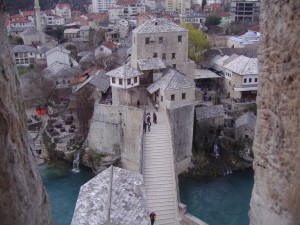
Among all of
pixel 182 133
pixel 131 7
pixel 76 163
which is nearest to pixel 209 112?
pixel 182 133

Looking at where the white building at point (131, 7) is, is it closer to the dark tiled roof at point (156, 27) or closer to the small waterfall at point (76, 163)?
the dark tiled roof at point (156, 27)

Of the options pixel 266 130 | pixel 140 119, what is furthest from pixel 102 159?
pixel 266 130

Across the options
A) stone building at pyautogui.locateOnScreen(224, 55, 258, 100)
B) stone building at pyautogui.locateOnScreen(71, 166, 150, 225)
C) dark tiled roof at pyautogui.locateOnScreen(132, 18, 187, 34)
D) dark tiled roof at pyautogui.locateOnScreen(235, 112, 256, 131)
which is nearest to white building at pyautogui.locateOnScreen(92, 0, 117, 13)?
stone building at pyautogui.locateOnScreen(224, 55, 258, 100)

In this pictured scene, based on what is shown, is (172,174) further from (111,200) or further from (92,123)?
(92,123)

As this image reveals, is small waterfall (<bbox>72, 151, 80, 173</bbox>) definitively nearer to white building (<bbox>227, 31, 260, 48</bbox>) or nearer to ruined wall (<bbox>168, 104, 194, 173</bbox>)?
ruined wall (<bbox>168, 104, 194, 173</bbox>)

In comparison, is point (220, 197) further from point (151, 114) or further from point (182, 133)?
point (151, 114)

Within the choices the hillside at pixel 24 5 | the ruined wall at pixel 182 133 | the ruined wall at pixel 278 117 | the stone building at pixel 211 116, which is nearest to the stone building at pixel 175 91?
the ruined wall at pixel 182 133
